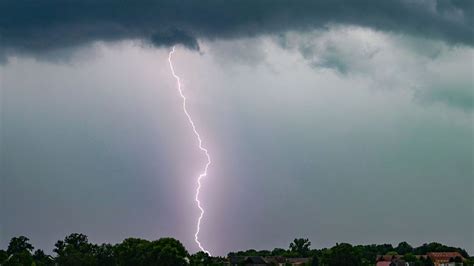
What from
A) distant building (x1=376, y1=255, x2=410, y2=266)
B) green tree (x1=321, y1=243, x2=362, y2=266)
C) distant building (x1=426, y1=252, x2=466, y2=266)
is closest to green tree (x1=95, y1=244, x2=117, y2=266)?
green tree (x1=321, y1=243, x2=362, y2=266)

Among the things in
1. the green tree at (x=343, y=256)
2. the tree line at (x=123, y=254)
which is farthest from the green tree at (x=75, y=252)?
the green tree at (x=343, y=256)

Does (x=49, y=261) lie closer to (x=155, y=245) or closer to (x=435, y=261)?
(x=155, y=245)

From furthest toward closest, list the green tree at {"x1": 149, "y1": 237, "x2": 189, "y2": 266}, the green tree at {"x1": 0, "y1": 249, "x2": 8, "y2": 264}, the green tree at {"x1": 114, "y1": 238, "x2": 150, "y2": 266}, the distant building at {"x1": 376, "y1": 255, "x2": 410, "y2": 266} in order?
1. the distant building at {"x1": 376, "y1": 255, "x2": 410, "y2": 266}
2. the green tree at {"x1": 0, "y1": 249, "x2": 8, "y2": 264}
3. the green tree at {"x1": 114, "y1": 238, "x2": 150, "y2": 266}
4. the green tree at {"x1": 149, "y1": 237, "x2": 189, "y2": 266}

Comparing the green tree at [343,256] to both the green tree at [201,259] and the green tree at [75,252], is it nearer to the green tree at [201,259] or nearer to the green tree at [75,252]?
the green tree at [201,259]

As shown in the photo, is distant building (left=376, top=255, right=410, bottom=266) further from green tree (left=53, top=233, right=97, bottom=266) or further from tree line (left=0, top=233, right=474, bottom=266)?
green tree (left=53, top=233, right=97, bottom=266)

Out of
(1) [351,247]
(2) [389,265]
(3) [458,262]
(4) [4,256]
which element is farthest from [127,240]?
(3) [458,262]

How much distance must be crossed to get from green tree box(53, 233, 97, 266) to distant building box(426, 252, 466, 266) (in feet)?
259

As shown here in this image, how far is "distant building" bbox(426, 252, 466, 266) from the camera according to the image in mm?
190125

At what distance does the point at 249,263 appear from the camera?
569 ft

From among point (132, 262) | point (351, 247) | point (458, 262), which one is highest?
point (458, 262)

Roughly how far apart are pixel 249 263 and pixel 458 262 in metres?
48.7

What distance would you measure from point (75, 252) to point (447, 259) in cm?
9419

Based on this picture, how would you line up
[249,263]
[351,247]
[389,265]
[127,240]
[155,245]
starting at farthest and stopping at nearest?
1. [389,265]
2. [249,263]
3. [351,247]
4. [127,240]
5. [155,245]

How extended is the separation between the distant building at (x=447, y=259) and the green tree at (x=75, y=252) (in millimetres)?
78911
